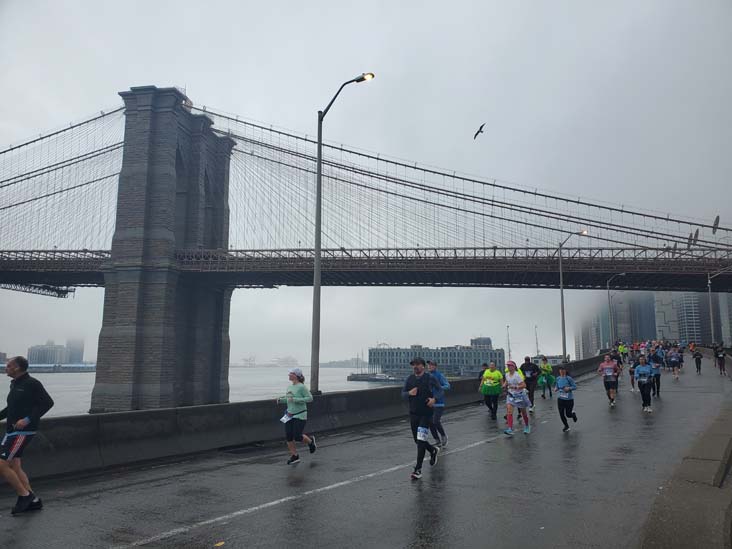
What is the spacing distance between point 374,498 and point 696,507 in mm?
3742

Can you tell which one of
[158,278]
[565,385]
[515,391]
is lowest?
[515,391]

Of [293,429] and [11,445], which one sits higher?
[11,445]

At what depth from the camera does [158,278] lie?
156ft

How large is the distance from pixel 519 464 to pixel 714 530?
4937 millimetres

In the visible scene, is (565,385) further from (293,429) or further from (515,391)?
(293,429)

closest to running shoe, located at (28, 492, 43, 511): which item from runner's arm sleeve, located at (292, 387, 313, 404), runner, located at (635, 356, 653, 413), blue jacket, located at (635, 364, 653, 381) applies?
runner's arm sleeve, located at (292, 387, 313, 404)

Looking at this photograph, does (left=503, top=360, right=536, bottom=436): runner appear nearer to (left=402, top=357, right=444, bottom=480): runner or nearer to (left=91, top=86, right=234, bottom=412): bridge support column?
(left=402, top=357, right=444, bottom=480): runner

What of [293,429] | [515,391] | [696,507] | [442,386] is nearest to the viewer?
[696,507]

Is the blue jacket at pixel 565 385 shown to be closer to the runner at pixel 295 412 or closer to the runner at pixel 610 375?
the runner at pixel 610 375

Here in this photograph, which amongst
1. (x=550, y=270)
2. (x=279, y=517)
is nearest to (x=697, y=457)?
(x=279, y=517)

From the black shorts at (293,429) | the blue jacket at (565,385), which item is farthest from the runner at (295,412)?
the blue jacket at (565,385)

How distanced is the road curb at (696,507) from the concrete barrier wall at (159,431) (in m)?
8.51

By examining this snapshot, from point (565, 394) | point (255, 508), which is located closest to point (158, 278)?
point (565, 394)

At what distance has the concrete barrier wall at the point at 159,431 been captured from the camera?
9.41 meters
